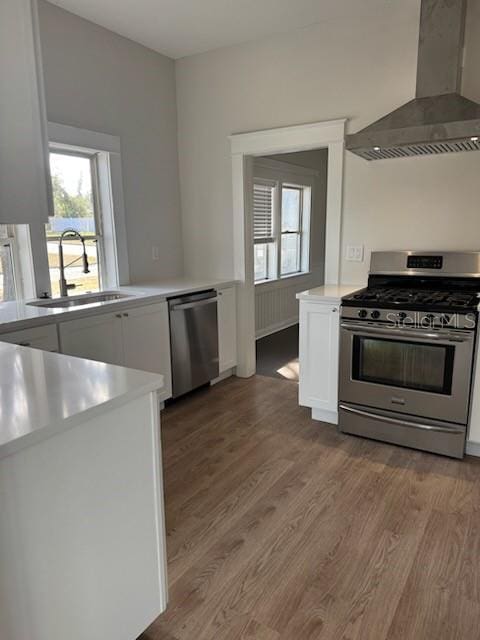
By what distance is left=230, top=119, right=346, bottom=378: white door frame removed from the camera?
133 inches

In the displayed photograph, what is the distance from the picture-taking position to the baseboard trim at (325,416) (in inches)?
125

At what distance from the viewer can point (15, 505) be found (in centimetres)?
104

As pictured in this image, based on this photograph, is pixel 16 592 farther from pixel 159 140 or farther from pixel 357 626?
pixel 159 140

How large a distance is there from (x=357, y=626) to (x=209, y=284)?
2684 mm

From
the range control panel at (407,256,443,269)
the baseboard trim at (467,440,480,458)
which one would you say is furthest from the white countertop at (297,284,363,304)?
the baseboard trim at (467,440,480,458)

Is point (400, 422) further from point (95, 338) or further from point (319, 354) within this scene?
point (95, 338)

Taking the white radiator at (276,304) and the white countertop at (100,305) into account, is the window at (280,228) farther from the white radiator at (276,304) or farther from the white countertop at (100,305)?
the white countertop at (100,305)

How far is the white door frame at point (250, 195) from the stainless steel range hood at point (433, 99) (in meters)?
0.61

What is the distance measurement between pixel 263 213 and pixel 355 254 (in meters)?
2.33

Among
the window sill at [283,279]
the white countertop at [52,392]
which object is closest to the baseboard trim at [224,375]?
the window sill at [283,279]

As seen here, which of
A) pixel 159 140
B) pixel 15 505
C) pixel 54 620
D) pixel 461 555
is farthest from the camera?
pixel 159 140

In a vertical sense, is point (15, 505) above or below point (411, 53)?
below

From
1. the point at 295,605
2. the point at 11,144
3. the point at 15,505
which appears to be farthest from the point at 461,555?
the point at 11,144

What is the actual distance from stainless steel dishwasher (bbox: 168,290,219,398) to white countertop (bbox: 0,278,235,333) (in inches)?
3.7
